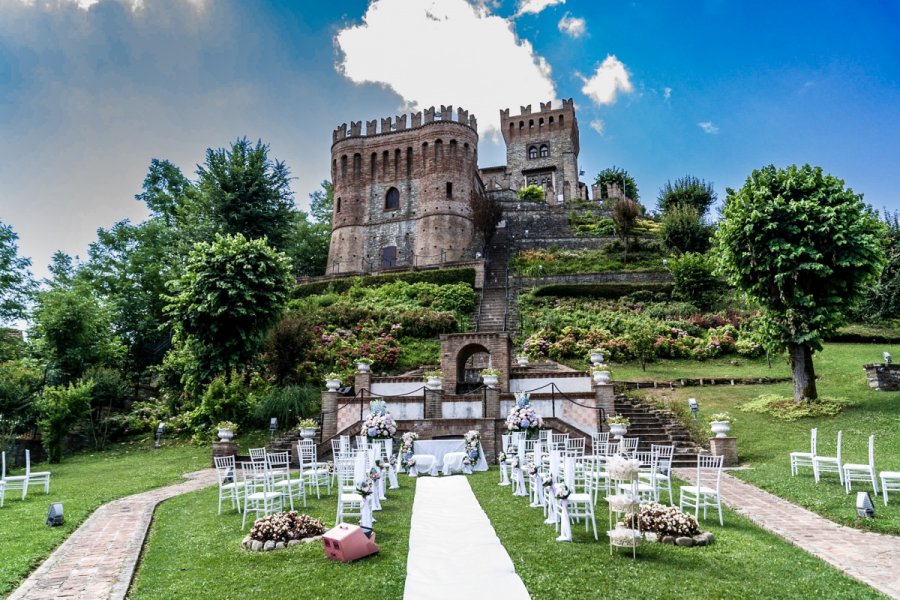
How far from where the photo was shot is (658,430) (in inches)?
616

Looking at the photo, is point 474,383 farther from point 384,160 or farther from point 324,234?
point 324,234

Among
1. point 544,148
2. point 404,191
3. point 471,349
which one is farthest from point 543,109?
point 471,349

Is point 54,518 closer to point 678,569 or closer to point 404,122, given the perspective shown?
point 678,569

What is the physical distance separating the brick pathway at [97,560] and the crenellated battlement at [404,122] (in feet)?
128

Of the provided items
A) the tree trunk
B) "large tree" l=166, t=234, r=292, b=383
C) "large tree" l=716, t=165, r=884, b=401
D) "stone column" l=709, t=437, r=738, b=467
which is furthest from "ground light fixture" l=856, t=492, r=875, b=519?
"large tree" l=166, t=234, r=292, b=383

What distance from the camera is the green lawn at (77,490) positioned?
24.2 feet

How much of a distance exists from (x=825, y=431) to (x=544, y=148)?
51486mm

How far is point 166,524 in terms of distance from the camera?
29.8 ft

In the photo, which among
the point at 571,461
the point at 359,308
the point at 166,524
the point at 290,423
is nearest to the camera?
the point at 571,461

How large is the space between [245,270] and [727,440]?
16110mm

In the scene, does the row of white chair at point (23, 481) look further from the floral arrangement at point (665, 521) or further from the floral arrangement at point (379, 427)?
the floral arrangement at point (665, 521)

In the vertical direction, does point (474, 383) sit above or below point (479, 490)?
above

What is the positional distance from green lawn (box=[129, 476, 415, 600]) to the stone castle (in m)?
33.8

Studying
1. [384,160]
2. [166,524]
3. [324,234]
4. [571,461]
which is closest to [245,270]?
[166,524]
